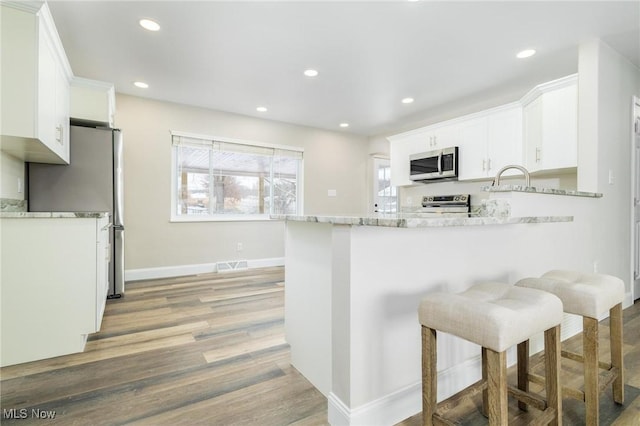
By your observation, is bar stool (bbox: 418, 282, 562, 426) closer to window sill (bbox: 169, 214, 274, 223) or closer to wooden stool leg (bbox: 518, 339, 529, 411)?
wooden stool leg (bbox: 518, 339, 529, 411)

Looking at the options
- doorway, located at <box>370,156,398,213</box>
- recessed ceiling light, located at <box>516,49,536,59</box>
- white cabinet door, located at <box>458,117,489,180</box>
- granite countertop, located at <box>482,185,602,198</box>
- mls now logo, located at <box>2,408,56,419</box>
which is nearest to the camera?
mls now logo, located at <box>2,408,56,419</box>

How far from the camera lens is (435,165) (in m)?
4.34

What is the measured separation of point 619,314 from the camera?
4.84 ft

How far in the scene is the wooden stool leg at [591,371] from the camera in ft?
4.28

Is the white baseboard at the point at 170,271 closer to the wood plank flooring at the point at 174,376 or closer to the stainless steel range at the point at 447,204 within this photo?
the wood plank flooring at the point at 174,376

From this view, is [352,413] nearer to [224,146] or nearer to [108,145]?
[108,145]

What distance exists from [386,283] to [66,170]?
3198 millimetres

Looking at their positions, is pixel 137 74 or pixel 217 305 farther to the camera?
pixel 137 74

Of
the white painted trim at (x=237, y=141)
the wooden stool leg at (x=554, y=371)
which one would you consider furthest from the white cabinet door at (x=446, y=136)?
the wooden stool leg at (x=554, y=371)

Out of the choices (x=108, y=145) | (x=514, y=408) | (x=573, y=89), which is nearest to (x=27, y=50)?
(x=108, y=145)

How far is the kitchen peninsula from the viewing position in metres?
1.26

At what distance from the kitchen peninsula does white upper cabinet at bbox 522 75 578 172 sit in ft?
4.65

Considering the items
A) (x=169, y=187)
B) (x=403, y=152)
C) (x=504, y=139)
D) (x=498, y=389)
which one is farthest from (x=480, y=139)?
(x=169, y=187)

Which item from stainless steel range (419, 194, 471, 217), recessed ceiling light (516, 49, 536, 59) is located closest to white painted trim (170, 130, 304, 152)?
stainless steel range (419, 194, 471, 217)
